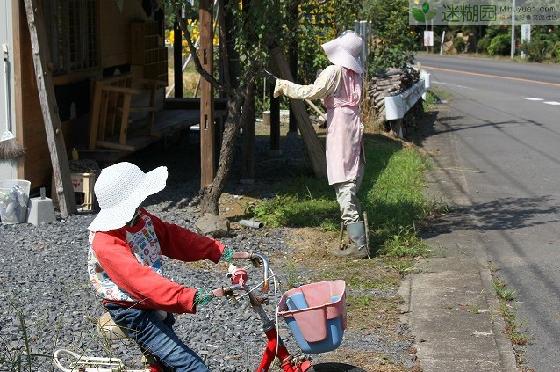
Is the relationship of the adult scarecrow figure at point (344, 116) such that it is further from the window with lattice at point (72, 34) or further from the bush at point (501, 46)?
the bush at point (501, 46)

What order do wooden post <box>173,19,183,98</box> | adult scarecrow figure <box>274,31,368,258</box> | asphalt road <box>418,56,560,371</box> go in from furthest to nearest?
wooden post <box>173,19,183,98</box> → adult scarecrow figure <box>274,31,368,258</box> → asphalt road <box>418,56,560,371</box>

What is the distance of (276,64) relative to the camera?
11734 millimetres

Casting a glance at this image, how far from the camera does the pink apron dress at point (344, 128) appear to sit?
838 cm

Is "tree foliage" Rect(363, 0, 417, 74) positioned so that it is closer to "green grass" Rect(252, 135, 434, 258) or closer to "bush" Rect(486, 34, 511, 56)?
"green grass" Rect(252, 135, 434, 258)

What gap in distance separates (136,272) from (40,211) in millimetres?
5776

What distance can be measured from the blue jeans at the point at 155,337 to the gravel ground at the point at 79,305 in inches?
21.8

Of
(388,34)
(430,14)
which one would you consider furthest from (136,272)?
(430,14)

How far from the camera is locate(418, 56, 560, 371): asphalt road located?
7156 mm

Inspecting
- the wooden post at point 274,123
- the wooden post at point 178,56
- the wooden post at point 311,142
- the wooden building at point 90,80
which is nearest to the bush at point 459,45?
the wooden post at point 178,56

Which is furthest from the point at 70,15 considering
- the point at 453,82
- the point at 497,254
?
the point at 453,82

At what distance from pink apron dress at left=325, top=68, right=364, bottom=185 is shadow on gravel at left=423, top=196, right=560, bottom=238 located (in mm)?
1445

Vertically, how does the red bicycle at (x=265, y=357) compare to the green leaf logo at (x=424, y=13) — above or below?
below

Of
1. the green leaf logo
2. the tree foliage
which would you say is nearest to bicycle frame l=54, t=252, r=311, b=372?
the tree foliage

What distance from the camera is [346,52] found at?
8.29 metres
